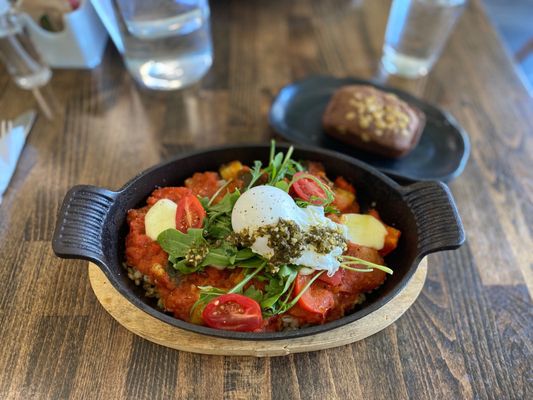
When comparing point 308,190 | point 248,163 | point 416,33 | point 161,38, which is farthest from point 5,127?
point 416,33

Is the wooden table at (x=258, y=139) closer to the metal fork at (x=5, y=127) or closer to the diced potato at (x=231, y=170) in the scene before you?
the metal fork at (x=5, y=127)

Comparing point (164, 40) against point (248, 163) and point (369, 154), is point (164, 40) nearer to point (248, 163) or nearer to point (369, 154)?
point (248, 163)

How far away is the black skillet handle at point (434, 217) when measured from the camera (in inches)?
52.8

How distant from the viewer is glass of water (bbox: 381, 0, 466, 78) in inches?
94.3

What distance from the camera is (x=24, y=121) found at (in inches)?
86.7

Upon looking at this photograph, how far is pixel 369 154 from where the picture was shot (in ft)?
6.84

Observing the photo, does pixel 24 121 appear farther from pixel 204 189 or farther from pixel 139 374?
pixel 139 374

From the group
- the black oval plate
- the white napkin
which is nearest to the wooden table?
the white napkin

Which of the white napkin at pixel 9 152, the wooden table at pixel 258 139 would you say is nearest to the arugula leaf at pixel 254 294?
the wooden table at pixel 258 139

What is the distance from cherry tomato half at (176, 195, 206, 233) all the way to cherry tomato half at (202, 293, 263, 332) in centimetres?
29

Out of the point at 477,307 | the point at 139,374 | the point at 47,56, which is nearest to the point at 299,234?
the point at 139,374

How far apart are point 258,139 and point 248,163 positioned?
506 millimetres

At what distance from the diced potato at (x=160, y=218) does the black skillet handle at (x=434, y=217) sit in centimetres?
81

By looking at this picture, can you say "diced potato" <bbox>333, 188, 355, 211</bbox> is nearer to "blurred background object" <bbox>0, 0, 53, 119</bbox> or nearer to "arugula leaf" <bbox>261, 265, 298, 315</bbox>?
"arugula leaf" <bbox>261, 265, 298, 315</bbox>
